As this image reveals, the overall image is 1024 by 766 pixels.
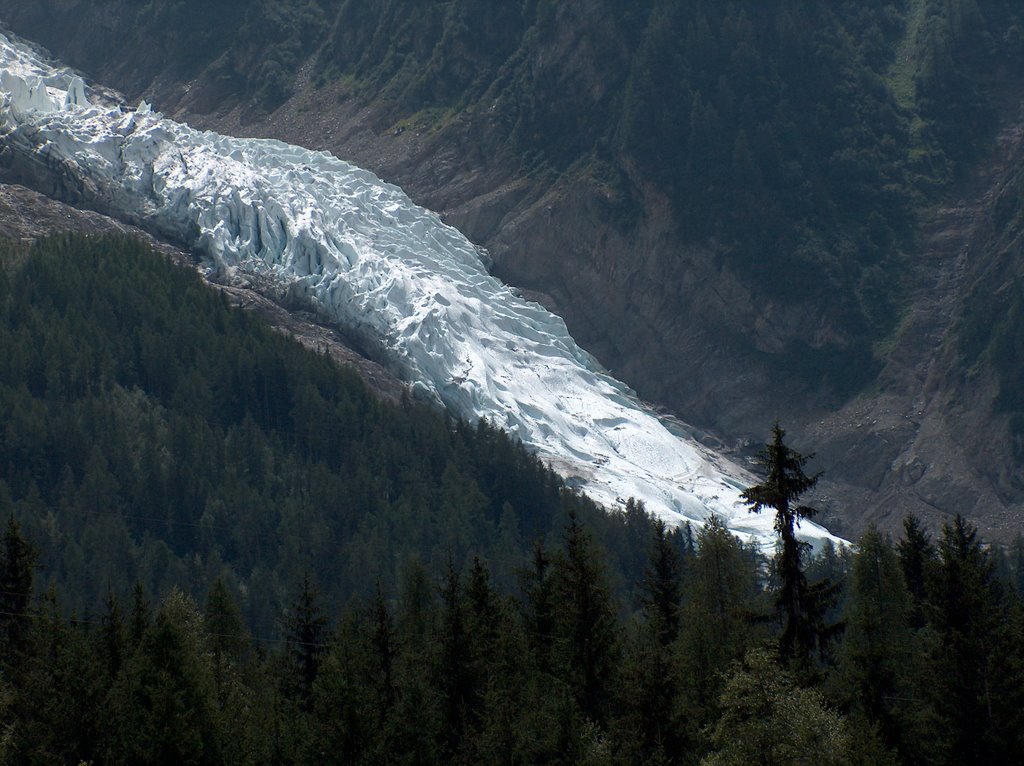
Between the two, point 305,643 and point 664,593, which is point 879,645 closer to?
point 664,593

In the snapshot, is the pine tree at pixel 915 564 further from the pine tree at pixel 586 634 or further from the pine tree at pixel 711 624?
the pine tree at pixel 586 634

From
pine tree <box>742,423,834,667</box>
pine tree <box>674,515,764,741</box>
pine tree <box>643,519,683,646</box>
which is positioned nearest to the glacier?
pine tree <box>643,519,683,646</box>

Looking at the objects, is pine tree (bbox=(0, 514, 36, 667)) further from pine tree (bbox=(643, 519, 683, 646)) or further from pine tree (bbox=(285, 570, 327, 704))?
pine tree (bbox=(643, 519, 683, 646))

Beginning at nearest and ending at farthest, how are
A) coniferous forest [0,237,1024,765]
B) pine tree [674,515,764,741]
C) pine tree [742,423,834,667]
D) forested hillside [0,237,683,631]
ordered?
1. pine tree [742,423,834,667]
2. coniferous forest [0,237,1024,765]
3. pine tree [674,515,764,741]
4. forested hillside [0,237,683,631]

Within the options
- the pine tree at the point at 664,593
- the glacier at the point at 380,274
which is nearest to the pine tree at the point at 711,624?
the pine tree at the point at 664,593

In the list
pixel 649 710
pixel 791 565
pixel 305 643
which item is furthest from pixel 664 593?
pixel 791 565

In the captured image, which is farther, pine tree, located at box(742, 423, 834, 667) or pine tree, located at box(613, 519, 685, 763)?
pine tree, located at box(613, 519, 685, 763)
